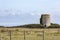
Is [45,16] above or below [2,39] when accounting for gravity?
above

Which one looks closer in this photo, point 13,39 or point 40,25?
point 13,39

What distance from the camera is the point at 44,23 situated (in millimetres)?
25719

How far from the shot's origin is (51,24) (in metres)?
25.8

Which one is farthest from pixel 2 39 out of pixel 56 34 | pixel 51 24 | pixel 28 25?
pixel 51 24

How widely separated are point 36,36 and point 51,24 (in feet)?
20.6

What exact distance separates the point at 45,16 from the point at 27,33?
659 cm

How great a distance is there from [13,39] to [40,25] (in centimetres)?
681

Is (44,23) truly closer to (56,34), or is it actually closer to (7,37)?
(56,34)

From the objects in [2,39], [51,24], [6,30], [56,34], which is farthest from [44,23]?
[2,39]

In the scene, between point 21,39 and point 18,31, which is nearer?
point 21,39

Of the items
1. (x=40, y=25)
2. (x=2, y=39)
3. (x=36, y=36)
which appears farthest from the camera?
(x=40, y=25)

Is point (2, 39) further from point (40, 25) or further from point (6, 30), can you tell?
point (40, 25)

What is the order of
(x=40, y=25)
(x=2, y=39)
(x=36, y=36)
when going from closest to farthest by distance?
(x=2, y=39) < (x=36, y=36) < (x=40, y=25)

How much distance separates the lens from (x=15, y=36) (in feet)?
63.5
